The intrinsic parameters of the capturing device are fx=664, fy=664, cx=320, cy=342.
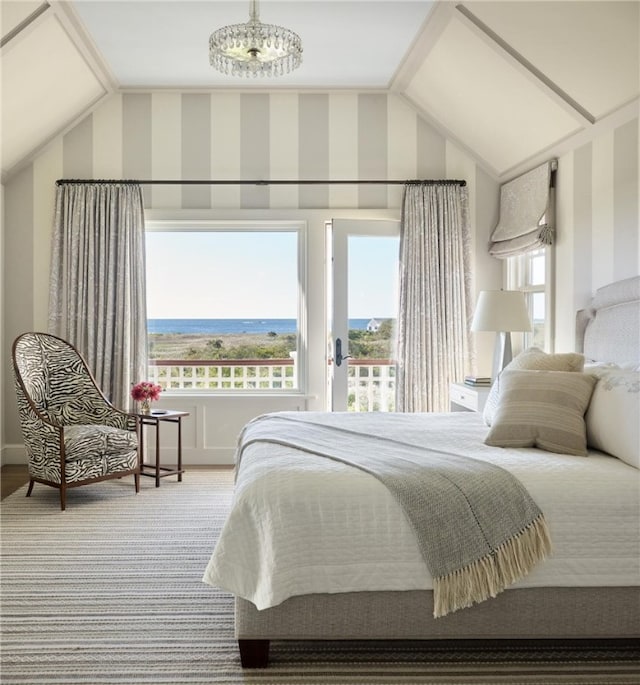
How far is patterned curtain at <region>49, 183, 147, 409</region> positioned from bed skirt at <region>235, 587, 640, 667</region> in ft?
11.5

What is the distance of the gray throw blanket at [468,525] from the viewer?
2.20 meters

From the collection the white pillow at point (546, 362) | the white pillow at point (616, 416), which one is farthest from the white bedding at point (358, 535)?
the white pillow at point (546, 362)

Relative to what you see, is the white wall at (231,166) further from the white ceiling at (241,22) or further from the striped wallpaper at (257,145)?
the white ceiling at (241,22)

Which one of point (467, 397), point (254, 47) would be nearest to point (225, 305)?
point (467, 397)

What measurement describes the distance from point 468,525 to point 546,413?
0.81 metres

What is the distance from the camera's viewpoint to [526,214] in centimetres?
485

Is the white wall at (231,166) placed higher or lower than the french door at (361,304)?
higher

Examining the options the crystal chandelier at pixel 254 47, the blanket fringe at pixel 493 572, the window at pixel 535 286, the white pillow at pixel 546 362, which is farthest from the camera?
the window at pixel 535 286

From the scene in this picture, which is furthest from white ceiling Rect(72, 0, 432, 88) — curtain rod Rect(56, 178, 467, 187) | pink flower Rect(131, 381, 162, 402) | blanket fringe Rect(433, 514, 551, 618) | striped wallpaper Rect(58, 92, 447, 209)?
blanket fringe Rect(433, 514, 551, 618)

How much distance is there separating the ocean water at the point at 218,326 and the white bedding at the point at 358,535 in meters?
3.64

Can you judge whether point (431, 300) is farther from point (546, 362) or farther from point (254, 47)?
point (254, 47)

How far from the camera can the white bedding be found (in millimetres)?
Answer: 2207

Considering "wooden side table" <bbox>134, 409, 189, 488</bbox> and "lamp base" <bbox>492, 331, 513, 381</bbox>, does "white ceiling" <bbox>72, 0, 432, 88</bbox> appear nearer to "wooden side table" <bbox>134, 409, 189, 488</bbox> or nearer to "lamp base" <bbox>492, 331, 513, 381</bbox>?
"lamp base" <bbox>492, 331, 513, 381</bbox>

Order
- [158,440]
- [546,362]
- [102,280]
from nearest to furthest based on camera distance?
[546,362]
[158,440]
[102,280]
